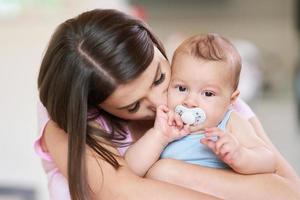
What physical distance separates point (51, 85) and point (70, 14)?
1.72 m

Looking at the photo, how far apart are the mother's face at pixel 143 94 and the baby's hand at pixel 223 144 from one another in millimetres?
137

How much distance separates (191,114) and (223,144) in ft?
0.35

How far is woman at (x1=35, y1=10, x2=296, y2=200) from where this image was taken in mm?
1003

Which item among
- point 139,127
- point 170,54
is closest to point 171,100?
point 139,127

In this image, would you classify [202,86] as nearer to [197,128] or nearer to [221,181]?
[197,128]

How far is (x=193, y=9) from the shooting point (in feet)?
16.1

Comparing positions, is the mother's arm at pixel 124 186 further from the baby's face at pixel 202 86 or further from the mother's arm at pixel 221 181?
the baby's face at pixel 202 86

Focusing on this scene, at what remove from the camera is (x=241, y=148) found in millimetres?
1026

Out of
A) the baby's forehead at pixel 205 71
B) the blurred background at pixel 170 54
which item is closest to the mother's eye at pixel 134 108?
the baby's forehead at pixel 205 71

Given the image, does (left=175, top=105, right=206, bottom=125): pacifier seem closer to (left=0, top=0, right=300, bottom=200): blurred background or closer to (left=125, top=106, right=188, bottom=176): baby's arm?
(left=125, top=106, right=188, bottom=176): baby's arm

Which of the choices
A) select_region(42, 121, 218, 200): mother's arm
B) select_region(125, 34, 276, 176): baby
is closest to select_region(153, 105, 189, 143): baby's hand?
select_region(125, 34, 276, 176): baby

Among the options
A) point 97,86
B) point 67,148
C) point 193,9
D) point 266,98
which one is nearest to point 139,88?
point 97,86

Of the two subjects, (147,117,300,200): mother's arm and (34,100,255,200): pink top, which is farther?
(34,100,255,200): pink top

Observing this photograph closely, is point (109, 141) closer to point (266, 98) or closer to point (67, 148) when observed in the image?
point (67, 148)
